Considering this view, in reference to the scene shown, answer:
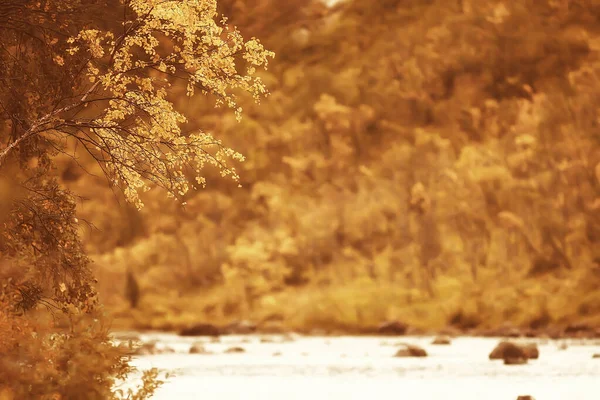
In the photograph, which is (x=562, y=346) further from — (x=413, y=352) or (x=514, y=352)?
(x=514, y=352)

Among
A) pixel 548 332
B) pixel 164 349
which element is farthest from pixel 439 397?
pixel 548 332

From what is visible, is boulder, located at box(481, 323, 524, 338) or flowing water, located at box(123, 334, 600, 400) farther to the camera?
boulder, located at box(481, 323, 524, 338)

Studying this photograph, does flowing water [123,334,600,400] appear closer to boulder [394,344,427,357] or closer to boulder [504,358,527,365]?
boulder [504,358,527,365]

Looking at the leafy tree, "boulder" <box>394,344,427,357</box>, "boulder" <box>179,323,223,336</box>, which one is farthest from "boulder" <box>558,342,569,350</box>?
the leafy tree

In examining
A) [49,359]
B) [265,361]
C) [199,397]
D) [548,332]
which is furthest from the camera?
[548,332]

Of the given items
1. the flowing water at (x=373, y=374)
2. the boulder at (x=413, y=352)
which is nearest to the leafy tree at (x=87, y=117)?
the flowing water at (x=373, y=374)

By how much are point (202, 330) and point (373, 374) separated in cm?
3463

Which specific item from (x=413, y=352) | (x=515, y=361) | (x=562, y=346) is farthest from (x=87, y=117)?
(x=562, y=346)

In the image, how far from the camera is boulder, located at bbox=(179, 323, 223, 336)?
206 ft

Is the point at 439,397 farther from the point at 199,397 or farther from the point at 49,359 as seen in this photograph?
the point at 49,359

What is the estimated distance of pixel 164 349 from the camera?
1681 inches

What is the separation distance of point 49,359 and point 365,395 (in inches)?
482

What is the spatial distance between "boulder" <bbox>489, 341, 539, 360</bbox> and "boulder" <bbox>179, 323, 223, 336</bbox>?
2996cm

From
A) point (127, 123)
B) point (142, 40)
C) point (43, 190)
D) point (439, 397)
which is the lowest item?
point (439, 397)
